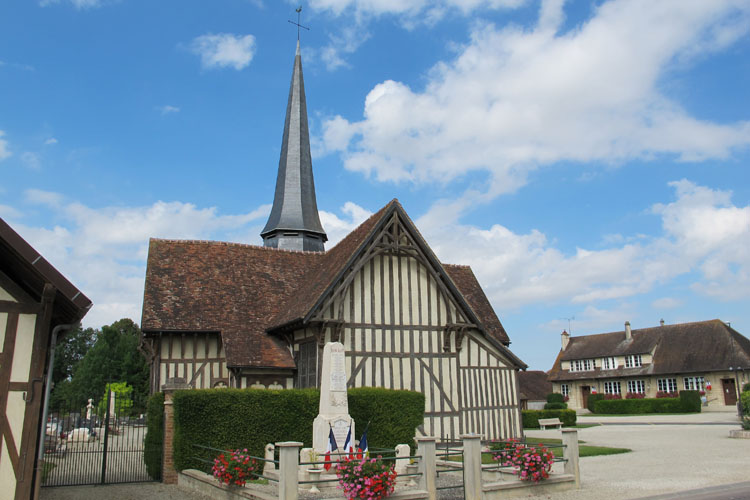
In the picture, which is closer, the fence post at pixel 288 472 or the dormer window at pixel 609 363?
the fence post at pixel 288 472

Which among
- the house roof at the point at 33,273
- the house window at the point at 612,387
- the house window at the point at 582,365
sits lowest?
the house window at the point at 612,387

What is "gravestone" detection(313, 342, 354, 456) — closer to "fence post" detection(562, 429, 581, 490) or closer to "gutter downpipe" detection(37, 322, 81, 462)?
"fence post" detection(562, 429, 581, 490)

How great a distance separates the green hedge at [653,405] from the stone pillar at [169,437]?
3421 cm

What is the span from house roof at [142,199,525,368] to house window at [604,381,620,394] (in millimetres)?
27422

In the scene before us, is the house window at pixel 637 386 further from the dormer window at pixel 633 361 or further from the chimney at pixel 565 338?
the chimney at pixel 565 338

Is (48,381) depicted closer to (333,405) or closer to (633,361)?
(333,405)

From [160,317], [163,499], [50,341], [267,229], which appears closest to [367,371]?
[160,317]

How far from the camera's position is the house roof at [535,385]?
149 feet

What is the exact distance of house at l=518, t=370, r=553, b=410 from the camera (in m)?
44.8

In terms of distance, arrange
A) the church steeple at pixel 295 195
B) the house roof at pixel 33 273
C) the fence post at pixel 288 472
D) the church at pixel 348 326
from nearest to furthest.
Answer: the house roof at pixel 33 273, the fence post at pixel 288 472, the church at pixel 348 326, the church steeple at pixel 295 195

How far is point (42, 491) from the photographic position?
12.3m

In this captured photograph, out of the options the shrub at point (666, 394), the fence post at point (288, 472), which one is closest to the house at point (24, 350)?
the fence post at point (288, 472)

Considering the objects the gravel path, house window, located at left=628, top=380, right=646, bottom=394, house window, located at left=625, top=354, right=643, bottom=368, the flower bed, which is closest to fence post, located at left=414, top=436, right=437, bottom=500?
the flower bed

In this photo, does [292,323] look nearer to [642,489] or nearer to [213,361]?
[213,361]
